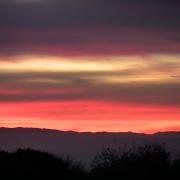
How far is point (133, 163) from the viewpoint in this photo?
120 feet

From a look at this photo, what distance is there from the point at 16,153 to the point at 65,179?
3.24 metres

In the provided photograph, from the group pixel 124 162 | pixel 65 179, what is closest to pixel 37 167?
pixel 65 179

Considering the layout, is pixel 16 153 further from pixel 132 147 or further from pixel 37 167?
pixel 132 147

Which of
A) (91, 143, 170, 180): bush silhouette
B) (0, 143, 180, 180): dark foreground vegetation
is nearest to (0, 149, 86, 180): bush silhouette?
(0, 143, 180, 180): dark foreground vegetation

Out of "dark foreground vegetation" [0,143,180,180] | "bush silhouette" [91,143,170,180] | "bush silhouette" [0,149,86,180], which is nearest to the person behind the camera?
"bush silhouette" [0,149,86,180]

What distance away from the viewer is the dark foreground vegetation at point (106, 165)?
34.4 m

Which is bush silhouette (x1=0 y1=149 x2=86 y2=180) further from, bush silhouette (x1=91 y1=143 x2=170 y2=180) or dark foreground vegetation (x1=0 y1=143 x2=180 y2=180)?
A: bush silhouette (x1=91 y1=143 x2=170 y2=180)

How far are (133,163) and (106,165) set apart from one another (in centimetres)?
Answer: 141

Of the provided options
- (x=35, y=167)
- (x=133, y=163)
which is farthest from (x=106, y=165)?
(x=35, y=167)

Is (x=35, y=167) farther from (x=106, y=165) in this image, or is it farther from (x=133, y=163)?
(x=133, y=163)

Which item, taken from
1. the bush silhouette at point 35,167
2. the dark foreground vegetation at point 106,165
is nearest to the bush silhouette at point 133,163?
the dark foreground vegetation at point 106,165

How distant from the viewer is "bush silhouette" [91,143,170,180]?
35844 mm

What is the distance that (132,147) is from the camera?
126 ft

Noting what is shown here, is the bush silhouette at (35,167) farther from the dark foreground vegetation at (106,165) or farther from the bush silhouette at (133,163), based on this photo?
the bush silhouette at (133,163)
